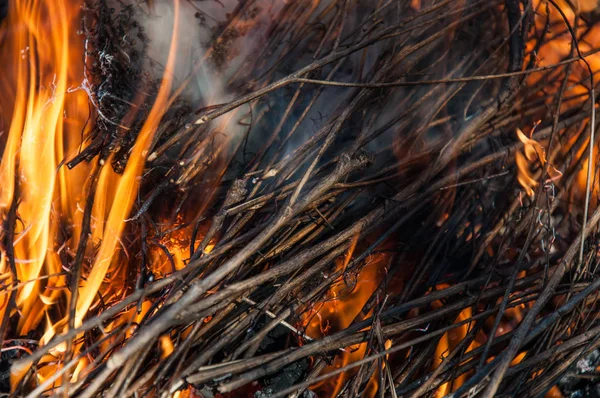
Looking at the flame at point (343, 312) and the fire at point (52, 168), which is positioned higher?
the fire at point (52, 168)

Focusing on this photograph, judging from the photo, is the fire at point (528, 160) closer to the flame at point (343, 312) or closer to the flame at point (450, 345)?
the flame at point (450, 345)

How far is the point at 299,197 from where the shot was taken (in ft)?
6.93

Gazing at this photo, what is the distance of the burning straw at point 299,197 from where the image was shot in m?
Result: 1.89

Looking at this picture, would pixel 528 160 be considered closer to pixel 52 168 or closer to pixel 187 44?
pixel 187 44

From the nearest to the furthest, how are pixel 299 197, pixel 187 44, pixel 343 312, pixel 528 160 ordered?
pixel 299 197
pixel 343 312
pixel 528 160
pixel 187 44

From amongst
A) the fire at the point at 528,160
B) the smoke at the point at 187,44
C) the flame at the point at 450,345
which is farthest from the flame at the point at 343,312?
the smoke at the point at 187,44

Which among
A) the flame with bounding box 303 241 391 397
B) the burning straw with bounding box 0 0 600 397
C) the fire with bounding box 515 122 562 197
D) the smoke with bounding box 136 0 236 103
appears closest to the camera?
the burning straw with bounding box 0 0 600 397

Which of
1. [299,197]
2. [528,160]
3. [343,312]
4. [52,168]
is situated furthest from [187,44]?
[528,160]

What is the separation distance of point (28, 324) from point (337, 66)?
6.05 ft

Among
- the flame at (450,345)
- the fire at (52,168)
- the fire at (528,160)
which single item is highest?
the fire at (52,168)

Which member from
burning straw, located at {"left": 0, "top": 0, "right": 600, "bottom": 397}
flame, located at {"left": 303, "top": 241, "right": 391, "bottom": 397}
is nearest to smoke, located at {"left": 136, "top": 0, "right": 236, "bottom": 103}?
burning straw, located at {"left": 0, "top": 0, "right": 600, "bottom": 397}

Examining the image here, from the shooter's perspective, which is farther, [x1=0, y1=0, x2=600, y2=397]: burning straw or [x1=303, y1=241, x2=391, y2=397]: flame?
[x1=303, y1=241, x2=391, y2=397]: flame

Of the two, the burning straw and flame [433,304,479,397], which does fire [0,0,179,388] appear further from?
flame [433,304,479,397]

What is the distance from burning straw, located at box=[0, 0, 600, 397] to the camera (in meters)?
1.89
